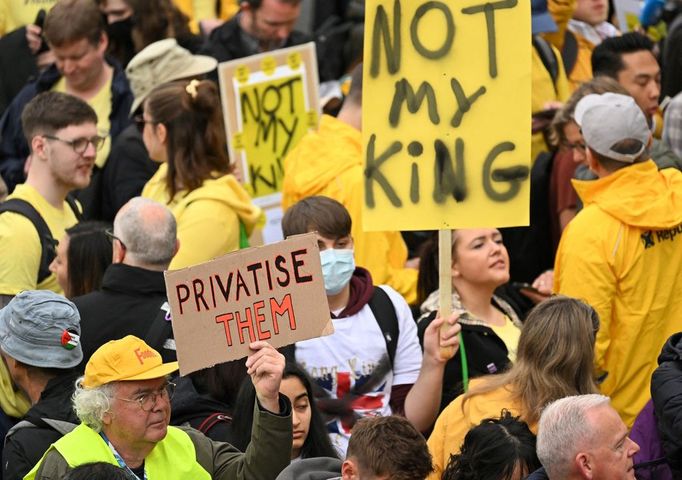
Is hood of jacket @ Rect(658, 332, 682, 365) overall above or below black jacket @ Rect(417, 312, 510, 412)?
above

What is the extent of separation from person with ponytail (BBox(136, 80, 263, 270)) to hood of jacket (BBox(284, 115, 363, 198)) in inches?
11.6

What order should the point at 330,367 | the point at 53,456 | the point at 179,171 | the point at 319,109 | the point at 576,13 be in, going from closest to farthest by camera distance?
the point at 53,456 → the point at 330,367 → the point at 179,171 → the point at 319,109 → the point at 576,13

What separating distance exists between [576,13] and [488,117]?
5.45m

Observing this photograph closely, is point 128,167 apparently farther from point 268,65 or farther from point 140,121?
point 268,65

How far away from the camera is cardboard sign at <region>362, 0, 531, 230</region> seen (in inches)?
249

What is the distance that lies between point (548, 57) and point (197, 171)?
3.05 meters

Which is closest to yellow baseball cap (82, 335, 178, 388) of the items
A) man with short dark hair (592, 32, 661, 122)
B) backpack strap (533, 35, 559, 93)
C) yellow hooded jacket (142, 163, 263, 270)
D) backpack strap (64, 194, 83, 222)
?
yellow hooded jacket (142, 163, 263, 270)

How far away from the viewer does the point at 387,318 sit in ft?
22.8

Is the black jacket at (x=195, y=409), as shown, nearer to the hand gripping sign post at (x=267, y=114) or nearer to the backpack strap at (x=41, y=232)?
the backpack strap at (x=41, y=232)

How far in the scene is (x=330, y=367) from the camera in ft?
22.4

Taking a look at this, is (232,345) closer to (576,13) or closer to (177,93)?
(177,93)

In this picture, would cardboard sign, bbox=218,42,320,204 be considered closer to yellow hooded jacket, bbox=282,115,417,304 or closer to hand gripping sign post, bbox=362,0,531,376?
yellow hooded jacket, bbox=282,115,417,304

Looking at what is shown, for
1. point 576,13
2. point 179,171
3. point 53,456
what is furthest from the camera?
point 576,13

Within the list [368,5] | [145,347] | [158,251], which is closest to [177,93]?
[158,251]
